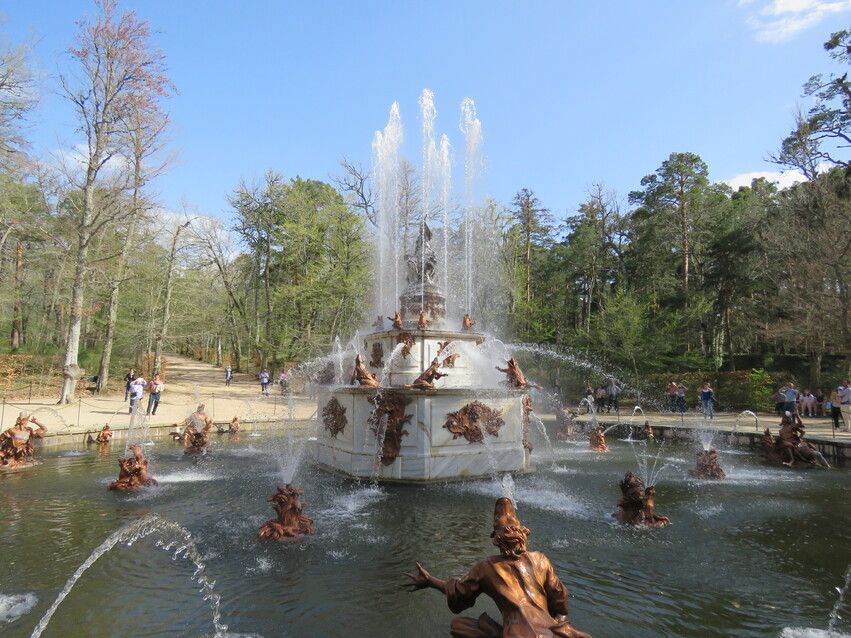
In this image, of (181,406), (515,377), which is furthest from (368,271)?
(515,377)

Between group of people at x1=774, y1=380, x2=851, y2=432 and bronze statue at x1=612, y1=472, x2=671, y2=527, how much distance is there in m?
7.95

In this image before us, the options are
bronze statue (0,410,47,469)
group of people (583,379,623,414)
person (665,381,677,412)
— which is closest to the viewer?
bronze statue (0,410,47,469)

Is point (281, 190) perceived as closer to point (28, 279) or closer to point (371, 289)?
point (371, 289)

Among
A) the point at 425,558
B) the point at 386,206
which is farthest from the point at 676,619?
the point at 386,206

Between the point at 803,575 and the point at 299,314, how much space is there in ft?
103

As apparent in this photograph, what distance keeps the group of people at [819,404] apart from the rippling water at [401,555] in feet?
23.9

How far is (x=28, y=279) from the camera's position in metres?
32.6

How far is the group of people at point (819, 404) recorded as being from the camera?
1574cm

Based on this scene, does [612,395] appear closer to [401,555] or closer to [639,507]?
[639,507]

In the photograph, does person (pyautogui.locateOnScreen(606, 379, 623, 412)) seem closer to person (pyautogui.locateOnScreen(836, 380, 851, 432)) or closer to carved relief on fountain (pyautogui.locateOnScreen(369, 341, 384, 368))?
person (pyautogui.locateOnScreen(836, 380, 851, 432))

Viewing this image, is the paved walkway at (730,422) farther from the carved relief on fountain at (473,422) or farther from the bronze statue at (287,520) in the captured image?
the bronze statue at (287,520)

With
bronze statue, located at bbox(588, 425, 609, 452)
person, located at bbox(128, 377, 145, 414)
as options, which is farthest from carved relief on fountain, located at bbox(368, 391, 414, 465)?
person, located at bbox(128, 377, 145, 414)

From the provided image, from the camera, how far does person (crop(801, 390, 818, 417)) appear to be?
67.7 feet

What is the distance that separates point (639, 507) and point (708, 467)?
14.0 feet
